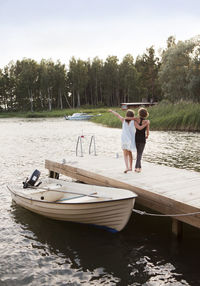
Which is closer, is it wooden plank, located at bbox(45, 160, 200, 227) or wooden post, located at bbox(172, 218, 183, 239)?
wooden plank, located at bbox(45, 160, 200, 227)

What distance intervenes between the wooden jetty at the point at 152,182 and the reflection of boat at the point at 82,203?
571mm

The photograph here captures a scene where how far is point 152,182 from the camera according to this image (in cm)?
763

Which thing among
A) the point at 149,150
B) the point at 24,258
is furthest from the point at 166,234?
the point at 149,150

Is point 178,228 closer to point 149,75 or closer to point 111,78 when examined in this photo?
point 111,78

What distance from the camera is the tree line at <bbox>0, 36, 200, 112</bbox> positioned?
82188mm

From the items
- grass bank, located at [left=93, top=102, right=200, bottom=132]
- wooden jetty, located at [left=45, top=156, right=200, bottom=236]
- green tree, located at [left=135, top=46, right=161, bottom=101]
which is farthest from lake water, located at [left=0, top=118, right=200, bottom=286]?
green tree, located at [left=135, top=46, right=161, bottom=101]

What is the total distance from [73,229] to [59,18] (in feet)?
57.8

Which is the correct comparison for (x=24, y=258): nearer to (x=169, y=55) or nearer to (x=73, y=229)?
(x=73, y=229)

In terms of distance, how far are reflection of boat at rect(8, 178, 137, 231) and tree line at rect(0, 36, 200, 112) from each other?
73.1 metres

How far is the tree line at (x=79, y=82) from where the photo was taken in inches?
3236

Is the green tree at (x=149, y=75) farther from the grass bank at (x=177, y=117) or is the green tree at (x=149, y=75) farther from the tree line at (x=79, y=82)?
the grass bank at (x=177, y=117)

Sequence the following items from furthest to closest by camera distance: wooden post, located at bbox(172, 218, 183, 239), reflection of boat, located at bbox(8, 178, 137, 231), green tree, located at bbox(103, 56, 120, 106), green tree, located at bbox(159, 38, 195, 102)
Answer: green tree, located at bbox(103, 56, 120, 106) < green tree, located at bbox(159, 38, 195, 102) < wooden post, located at bbox(172, 218, 183, 239) < reflection of boat, located at bbox(8, 178, 137, 231)

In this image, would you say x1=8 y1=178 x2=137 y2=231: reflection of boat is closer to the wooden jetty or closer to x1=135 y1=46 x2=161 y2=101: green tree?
the wooden jetty

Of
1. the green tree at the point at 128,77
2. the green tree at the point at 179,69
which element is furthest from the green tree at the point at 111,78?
the green tree at the point at 179,69
